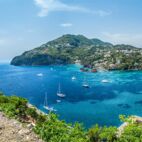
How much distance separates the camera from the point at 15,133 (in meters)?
17.7

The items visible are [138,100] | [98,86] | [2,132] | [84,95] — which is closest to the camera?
[2,132]

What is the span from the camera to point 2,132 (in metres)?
17.8

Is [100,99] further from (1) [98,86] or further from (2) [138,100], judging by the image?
(1) [98,86]

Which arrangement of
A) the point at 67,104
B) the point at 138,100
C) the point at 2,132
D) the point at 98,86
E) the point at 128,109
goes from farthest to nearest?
1. the point at 98,86
2. the point at 138,100
3. the point at 67,104
4. the point at 128,109
5. the point at 2,132

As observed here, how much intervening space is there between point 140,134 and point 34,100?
233ft

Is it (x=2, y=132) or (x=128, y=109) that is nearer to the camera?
(x=2, y=132)

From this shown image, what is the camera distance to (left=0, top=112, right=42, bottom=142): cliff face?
16.6 m

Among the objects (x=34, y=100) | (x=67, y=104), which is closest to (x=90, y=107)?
(x=67, y=104)

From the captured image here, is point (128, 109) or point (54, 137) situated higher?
point (54, 137)

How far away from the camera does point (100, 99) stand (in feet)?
301

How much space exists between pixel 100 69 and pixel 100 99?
108979 mm

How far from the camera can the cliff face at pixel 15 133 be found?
16.6m

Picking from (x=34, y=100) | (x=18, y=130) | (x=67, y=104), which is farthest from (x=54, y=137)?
(x=34, y=100)

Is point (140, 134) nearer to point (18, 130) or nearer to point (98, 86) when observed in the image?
point (18, 130)
